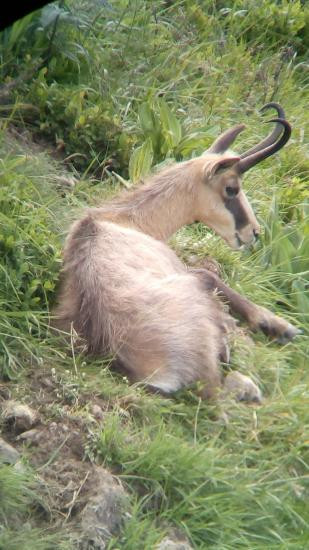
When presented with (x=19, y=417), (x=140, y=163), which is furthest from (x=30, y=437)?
(x=140, y=163)

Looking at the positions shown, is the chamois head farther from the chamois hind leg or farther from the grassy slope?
the chamois hind leg

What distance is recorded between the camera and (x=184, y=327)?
5320mm

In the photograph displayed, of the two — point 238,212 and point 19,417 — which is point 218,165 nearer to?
point 238,212

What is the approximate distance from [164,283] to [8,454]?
142 centimetres

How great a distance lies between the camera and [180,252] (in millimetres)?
6902

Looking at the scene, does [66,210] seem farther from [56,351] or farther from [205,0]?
[205,0]

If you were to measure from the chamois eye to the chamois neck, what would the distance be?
203 mm

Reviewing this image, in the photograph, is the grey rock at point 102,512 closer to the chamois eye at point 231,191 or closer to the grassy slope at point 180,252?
the grassy slope at point 180,252

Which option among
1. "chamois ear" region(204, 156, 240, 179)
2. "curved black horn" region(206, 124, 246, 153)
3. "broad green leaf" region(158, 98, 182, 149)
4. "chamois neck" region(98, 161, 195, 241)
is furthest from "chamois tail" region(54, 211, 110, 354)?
"broad green leaf" region(158, 98, 182, 149)

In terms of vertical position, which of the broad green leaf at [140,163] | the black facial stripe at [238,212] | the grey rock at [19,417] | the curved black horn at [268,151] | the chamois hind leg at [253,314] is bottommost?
the broad green leaf at [140,163]

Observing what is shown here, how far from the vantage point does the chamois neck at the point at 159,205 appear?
659cm

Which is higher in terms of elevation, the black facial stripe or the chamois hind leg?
the black facial stripe

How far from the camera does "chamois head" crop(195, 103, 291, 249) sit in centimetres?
673

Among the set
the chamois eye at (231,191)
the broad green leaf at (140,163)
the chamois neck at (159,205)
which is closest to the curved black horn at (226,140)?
the chamois neck at (159,205)
